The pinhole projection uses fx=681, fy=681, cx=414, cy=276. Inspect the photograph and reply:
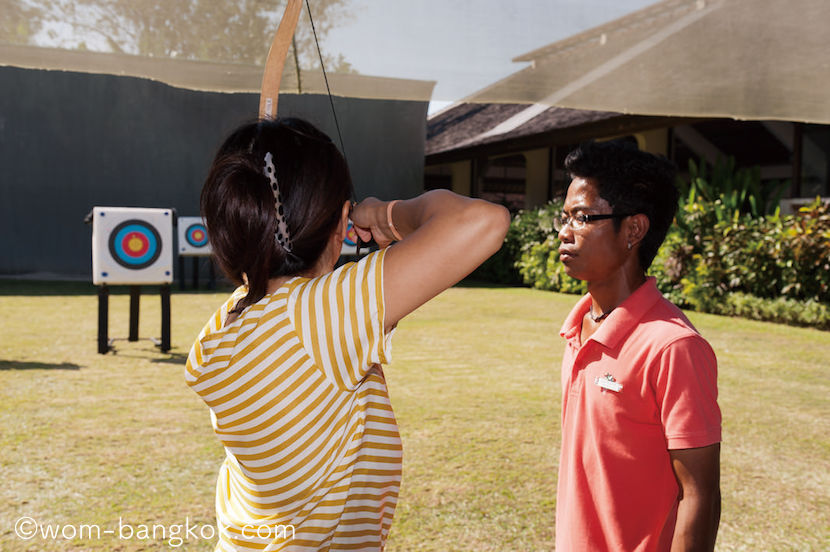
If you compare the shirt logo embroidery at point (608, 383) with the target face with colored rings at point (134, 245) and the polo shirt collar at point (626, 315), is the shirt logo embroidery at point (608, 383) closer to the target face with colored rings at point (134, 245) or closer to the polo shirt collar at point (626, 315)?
the polo shirt collar at point (626, 315)

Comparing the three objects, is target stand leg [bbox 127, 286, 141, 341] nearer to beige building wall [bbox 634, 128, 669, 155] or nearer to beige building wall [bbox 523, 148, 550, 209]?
beige building wall [bbox 634, 128, 669, 155]

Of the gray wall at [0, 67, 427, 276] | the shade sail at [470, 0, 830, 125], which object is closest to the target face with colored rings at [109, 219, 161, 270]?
the shade sail at [470, 0, 830, 125]

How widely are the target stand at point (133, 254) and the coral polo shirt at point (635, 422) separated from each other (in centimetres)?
540

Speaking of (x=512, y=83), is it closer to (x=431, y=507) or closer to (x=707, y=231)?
(x=431, y=507)

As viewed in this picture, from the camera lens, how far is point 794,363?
5.89 meters

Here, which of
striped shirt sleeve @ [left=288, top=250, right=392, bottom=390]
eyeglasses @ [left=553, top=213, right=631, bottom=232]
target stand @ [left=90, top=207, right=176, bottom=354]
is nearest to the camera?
striped shirt sleeve @ [left=288, top=250, right=392, bottom=390]

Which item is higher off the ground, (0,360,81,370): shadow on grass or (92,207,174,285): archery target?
(92,207,174,285): archery target

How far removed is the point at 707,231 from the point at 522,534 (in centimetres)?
799

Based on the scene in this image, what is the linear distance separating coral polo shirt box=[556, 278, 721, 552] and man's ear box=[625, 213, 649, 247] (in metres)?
0.12

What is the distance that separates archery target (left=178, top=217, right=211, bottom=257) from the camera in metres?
12.1

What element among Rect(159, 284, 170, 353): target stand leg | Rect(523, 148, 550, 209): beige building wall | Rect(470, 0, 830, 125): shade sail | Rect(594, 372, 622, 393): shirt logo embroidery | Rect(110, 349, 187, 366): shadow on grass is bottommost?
Rect(110, 349, 187, 366): shadow on grass

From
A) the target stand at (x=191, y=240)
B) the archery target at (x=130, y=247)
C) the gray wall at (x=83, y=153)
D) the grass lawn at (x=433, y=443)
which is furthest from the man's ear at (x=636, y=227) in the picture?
the gray wall at (x=83, y=153)

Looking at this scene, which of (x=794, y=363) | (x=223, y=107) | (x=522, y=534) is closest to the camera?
(x=522, y=534)

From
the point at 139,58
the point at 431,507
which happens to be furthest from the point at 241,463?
the point at 431,507
